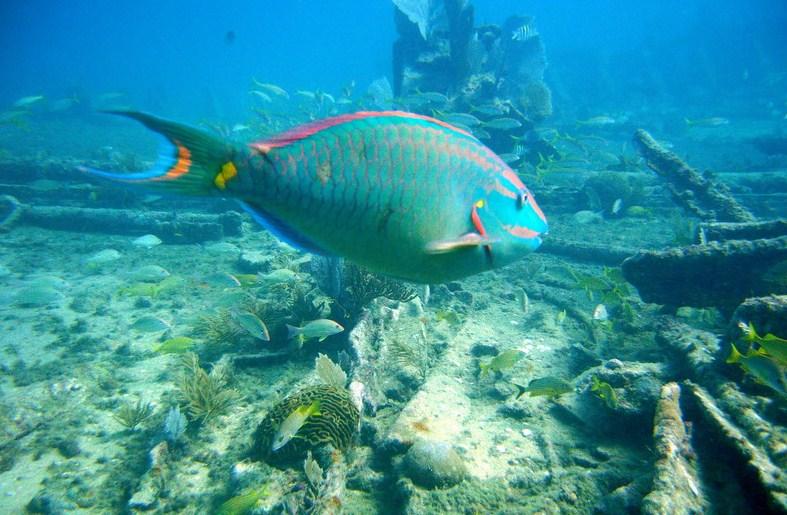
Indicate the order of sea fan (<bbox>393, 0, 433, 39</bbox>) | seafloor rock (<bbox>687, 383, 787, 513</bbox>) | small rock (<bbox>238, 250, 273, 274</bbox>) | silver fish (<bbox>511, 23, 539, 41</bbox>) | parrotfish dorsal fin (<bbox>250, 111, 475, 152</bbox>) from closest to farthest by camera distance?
parrotfish dorsal fin (<bbox>250, 111, 475, 152</bbox>)
seafloor rock (<bbox>687, 383, 787, 513</bbox>)
small rock (<bbox>238, 250, 273, 274</bbox>)
sea fan (<bbox>393, 0, 433, 39</bbox>)
silver fish (<bbox>511, 23, 539, 41</bbox>)

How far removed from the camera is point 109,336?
19.9 feet

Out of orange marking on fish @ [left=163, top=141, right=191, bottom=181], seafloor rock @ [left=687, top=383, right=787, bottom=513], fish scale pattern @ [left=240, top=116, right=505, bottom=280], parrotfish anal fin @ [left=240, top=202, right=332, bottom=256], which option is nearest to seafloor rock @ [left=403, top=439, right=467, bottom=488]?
seafloor rock @ [left=687, top=383, right=787, bottom=513]

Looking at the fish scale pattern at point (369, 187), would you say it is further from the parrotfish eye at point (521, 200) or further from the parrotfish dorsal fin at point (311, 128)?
the parrotfish eye at point (521, 200)

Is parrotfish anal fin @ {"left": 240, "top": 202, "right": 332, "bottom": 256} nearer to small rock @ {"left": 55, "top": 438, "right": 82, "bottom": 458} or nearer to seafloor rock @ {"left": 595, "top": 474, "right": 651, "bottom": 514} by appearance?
seafloor rock @ {"left": 595, "top": 474, "right": 651, "bottom": 514}

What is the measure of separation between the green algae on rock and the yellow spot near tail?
3.05 metres

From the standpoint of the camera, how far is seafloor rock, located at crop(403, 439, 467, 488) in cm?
323

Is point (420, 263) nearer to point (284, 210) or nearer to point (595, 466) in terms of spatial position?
point (284, 210)

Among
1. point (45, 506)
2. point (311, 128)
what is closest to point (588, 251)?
point (311, 128)

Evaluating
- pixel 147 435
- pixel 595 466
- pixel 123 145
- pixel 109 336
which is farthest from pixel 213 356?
pixel 123 145

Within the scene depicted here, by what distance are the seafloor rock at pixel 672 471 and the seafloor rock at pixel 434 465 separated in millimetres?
1436

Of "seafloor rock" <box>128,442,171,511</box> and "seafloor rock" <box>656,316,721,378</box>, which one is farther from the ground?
"seafloor rock" <box>656,316,721,378</box>

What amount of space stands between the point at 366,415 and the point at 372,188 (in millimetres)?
3616

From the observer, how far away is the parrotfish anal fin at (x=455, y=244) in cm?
120

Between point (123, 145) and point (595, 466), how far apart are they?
30.1 metres
